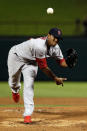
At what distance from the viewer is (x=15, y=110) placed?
799 centimetres

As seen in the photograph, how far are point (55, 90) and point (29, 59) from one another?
5.52m

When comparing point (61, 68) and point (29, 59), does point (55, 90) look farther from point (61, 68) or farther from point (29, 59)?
point (29, 59)

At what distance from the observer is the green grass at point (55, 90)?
11070 millimetres

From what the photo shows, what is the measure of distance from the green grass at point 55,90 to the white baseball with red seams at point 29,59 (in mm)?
4164

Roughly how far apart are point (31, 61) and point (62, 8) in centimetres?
1704

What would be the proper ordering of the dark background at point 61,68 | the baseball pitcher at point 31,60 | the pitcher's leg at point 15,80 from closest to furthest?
the baseball pitcher at point 31,60, the pitcher's leg at point 15,80, the dark background at point 61,68

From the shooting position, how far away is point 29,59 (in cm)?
654

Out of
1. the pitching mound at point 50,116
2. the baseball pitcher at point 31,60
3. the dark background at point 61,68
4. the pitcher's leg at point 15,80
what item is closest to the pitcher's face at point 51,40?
the baseball pitcher at point 31,60

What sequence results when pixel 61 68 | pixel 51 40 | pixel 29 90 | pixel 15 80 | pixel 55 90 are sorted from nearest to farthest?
pixel 51 40, pixel 29 90, pixel 15 80, pixel 55 90, pixel 61 68

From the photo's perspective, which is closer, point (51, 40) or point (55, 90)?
point (51, 40)

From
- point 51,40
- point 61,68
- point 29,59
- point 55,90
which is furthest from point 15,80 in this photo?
point 61,68

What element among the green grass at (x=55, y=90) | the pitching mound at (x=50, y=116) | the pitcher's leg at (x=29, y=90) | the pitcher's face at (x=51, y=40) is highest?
the pitcher's face at (x=51, y=40)

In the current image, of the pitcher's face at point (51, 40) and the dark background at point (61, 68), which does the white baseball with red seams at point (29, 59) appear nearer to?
the pitcher's face at point (51, 40)

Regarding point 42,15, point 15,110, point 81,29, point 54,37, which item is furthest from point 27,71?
point 42,15
